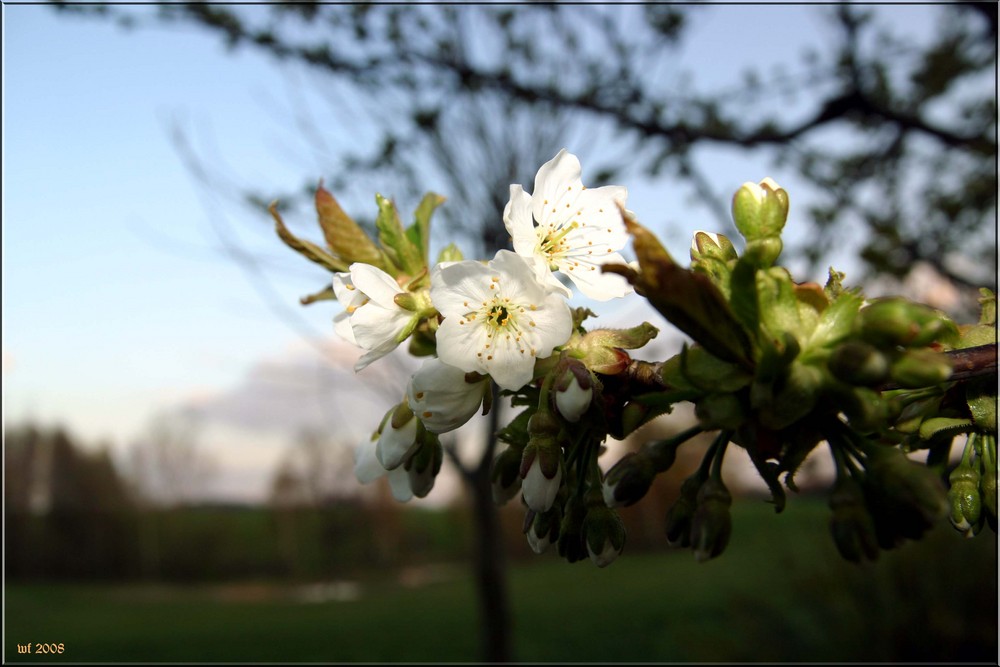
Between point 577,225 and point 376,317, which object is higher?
point 577,225

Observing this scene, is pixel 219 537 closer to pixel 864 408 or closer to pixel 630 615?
pixel 630 615

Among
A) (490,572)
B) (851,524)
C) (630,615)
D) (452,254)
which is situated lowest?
(630,615)

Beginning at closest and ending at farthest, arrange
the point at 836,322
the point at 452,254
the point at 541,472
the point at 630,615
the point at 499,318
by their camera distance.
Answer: the point at 836,322
the point at 541,472
the point at 499,318
the point at 452,254
the point at 630,615

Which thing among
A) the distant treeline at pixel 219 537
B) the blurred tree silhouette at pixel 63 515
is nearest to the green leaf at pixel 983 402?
the distant treeline at pixel 219 537

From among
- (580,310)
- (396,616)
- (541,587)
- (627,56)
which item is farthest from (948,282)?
(541,587)

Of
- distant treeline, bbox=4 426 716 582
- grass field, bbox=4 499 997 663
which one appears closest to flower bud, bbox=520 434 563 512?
grass field, bbox=4 499 997 663

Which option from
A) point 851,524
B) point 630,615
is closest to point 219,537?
point 630,615

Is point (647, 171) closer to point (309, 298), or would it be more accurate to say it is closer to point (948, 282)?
point (948, 282)
